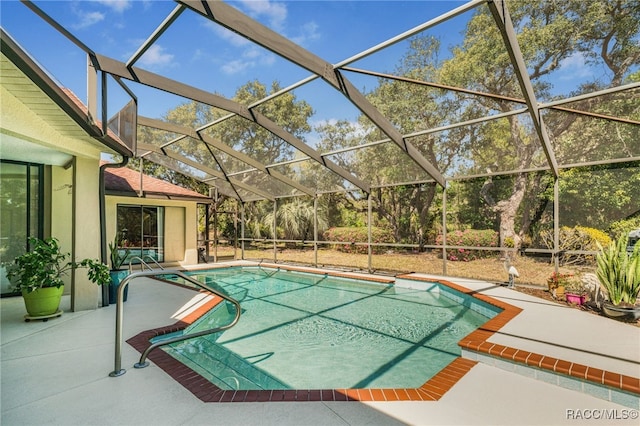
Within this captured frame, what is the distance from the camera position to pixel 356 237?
14.4 meters

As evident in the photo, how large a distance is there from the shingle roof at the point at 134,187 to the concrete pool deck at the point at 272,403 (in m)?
6.87

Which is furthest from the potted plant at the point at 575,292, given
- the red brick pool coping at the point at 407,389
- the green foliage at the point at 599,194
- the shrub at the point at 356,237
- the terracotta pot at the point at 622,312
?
the shrub at the point at 356,237

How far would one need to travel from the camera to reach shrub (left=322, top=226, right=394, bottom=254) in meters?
13.4

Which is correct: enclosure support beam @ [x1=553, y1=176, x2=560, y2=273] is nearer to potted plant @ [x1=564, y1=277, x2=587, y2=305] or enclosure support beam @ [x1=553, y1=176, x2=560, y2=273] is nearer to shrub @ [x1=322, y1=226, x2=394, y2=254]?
potted plant @ [x1=564, y1=277, x2=587, y2=305]

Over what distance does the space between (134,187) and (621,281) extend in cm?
1333

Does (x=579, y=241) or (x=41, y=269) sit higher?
(x=579, y=241)

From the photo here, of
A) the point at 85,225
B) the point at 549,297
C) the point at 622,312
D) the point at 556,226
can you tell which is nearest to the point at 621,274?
the point at 622,312

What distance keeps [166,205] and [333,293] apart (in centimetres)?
822

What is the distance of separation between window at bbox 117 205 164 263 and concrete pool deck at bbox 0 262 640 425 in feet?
25.3

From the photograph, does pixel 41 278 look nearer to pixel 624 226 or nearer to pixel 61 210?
pixel 61 210

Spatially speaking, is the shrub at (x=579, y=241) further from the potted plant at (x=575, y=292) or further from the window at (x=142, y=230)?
the window at (x=142, y=230)

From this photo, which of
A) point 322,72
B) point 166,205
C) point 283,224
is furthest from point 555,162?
point 166,205

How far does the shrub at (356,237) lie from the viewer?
43.9 ft

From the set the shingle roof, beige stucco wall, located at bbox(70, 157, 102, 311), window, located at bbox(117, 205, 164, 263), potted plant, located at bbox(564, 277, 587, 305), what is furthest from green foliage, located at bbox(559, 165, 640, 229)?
window, located at bbox(117, 205, 164, 263)
